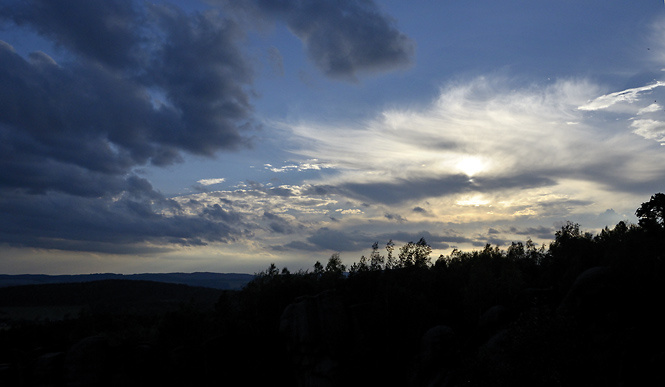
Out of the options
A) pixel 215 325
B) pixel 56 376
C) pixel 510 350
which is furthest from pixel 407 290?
pixel 56 376

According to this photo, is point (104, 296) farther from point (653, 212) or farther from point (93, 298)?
point (653, 212)

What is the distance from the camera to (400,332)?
66.6 metres

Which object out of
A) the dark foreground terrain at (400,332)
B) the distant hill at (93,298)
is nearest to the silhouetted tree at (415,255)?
the dark foreground terrain at (400,332)

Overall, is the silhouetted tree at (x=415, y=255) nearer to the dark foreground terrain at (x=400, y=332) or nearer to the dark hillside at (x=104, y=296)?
the dark foreground terrain at (x=400, y=332)

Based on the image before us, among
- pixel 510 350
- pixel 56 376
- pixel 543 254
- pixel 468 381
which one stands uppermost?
pixel 543 254

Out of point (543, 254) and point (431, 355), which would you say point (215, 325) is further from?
point (543, 254)

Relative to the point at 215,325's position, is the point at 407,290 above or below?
above

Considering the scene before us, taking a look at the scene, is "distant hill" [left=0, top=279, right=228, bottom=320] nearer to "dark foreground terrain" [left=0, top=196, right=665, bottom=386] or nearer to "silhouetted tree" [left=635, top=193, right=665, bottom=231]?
"dark foreground terrain" [left=0, top=196, right=665, bottom=386]

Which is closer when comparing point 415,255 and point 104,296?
point 415,255

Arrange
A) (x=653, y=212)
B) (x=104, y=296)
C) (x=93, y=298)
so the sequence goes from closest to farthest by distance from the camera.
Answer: (x=653, y=212) → (x=93, y=298) → (x=104, y=296)

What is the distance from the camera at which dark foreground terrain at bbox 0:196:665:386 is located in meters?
31.9

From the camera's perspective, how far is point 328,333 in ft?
190

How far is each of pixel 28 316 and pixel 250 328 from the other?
351 ft

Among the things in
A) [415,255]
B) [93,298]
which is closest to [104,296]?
[93,298]
